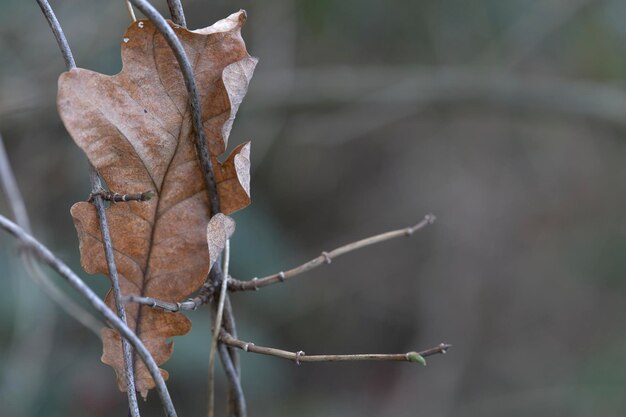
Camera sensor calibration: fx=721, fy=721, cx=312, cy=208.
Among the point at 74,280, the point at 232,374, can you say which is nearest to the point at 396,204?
the point at 232,374

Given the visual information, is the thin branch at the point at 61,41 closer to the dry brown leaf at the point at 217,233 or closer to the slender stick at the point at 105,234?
the slender stick at the point at 105,234

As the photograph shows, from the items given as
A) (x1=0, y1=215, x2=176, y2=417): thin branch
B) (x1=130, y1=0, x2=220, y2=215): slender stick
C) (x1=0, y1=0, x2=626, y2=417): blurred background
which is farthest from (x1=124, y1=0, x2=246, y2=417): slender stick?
(x1=0, y1=0, x2=626, y2=417): blurred background

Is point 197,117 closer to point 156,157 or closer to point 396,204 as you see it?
point 156,157

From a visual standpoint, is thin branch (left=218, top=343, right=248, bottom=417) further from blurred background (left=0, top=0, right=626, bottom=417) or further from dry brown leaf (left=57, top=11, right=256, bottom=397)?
blurred background (left=0, top=0, right=626, bottom=417)

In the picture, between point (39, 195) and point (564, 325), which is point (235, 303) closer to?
point (39, 195)

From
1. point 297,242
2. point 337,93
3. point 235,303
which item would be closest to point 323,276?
point 297,242

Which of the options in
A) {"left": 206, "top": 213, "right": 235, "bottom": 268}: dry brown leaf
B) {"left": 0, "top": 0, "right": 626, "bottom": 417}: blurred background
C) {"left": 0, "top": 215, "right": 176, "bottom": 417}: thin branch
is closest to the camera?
{"left": 0, "top": 215, "right": 176, "bottom": 417}: thin branch
